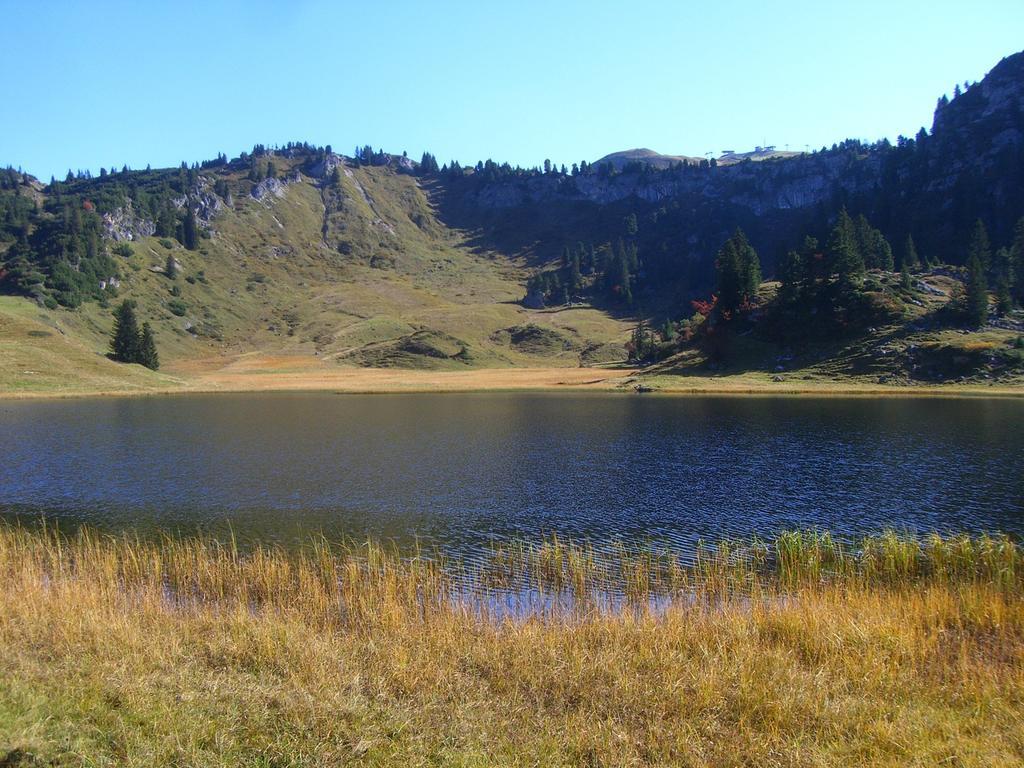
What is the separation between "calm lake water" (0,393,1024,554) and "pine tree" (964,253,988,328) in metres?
37.0

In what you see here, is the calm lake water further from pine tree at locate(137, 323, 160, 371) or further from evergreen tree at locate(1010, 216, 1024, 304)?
pine tree at locate(137, 323, 160, 371)

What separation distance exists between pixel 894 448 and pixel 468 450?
118 feet

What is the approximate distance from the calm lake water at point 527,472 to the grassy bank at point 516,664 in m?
7.29

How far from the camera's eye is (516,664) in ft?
49.7

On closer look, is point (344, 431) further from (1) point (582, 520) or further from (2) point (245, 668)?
(2) point (245, 668)

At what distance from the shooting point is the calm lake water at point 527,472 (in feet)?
111

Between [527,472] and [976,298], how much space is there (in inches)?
4198

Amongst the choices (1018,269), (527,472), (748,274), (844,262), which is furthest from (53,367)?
(1018,269)

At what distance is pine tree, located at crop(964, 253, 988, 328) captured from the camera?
371ft

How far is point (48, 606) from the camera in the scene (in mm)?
19312

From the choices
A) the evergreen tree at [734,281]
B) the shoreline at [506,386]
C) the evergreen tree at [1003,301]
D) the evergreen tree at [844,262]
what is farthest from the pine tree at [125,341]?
the evergreen tree at [1003,301]

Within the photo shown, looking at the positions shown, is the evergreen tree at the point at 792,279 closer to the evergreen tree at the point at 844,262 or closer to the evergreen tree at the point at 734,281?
the evergreen tree at the point at 844,262

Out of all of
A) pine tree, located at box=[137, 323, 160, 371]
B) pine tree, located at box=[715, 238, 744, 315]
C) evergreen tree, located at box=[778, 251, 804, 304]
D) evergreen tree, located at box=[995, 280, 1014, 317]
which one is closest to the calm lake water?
evergreen tree, located at box=[995, 280, 1014, 317]

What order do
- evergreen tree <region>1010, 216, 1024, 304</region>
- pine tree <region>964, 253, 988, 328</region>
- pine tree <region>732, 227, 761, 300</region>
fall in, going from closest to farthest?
pine tree <region>964, 253, 988, 328</region>, evergreen tree <region>1010, 216, 1024, 304</region>, pine tree <region>732, 227, 761, 300</region>
